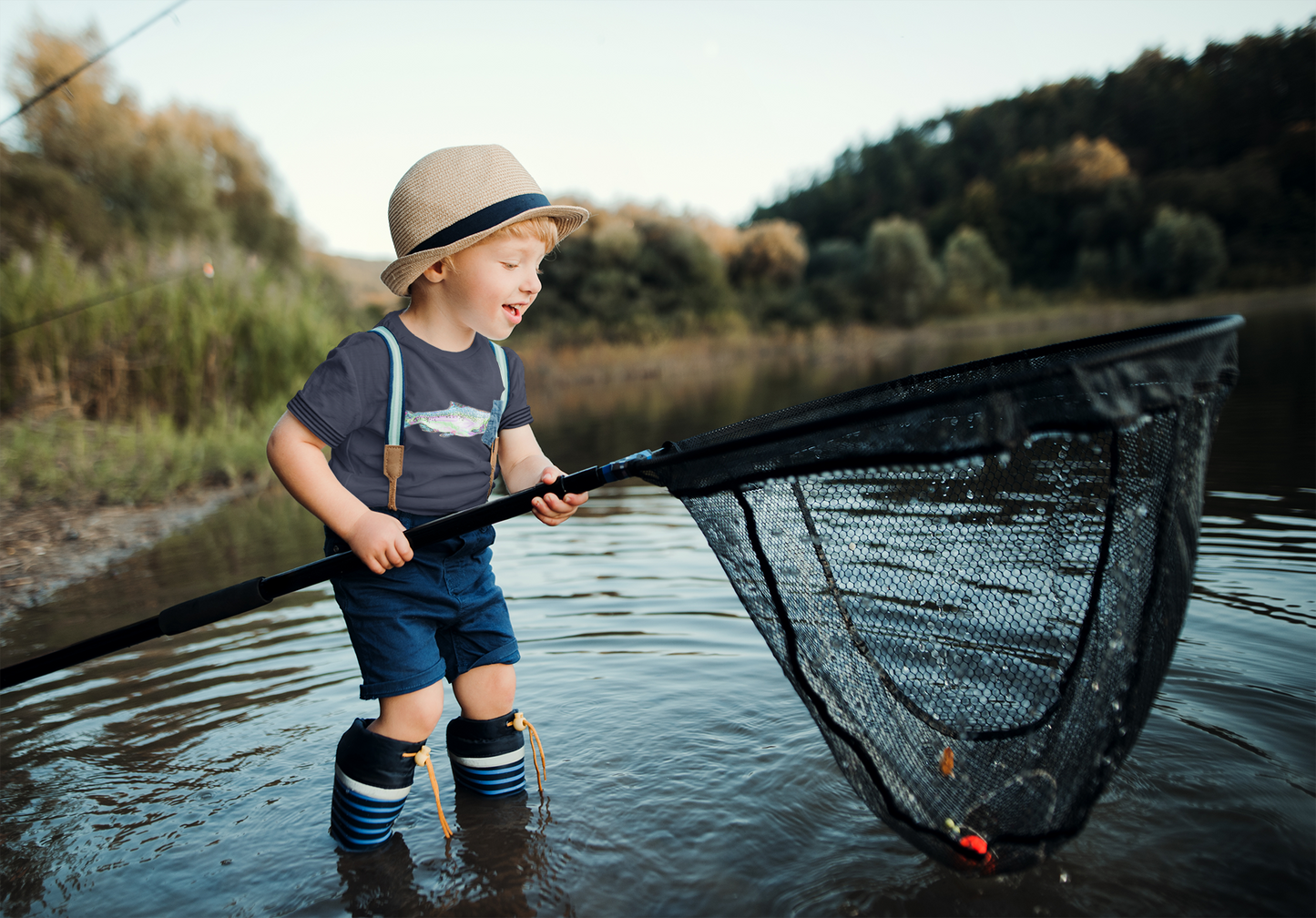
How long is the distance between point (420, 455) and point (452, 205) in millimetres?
592

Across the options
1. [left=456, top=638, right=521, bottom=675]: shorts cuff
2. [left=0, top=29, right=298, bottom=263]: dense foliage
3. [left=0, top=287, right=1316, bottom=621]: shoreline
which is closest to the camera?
[left=456, top=638, right=521, bottom=675]: shorts cuff

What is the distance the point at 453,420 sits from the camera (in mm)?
2123

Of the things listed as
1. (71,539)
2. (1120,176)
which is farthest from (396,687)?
(1120,176)

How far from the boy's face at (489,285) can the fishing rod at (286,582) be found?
47 centimetres

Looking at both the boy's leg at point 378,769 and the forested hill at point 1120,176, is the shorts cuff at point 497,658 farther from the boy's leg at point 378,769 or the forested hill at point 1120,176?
the forested hill at point 1120,176

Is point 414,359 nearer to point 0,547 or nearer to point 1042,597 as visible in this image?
point 1042,597

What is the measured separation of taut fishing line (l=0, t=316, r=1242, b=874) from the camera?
1572 mm

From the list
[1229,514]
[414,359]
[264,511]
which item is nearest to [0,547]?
[264,511]

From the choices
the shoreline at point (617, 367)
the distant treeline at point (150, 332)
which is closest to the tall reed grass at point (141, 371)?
the distant treeline at point (150, 332)

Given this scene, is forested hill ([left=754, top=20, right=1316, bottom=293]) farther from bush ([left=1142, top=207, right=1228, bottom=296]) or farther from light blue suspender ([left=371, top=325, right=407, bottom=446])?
light blue suspender ([left=371, top=325, right=407, bottom=446])

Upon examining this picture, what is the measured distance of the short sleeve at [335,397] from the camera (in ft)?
6.28

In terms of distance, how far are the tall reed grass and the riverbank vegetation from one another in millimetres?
26

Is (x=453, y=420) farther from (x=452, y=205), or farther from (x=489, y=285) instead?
(x=452, y=205)

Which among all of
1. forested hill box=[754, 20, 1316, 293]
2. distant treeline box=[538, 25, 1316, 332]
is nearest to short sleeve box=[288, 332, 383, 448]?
distant treeline box=[538, 25, 1316, 332]
